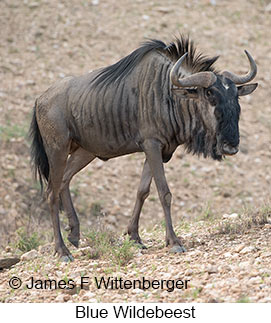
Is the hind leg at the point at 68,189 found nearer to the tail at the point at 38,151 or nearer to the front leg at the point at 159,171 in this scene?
the tail at the point at 38,151

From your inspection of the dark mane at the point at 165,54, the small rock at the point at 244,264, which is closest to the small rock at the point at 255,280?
the small rock at the point at 244,264

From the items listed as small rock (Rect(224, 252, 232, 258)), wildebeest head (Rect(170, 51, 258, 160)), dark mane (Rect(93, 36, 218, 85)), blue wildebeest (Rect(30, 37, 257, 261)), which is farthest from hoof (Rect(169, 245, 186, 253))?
dark mane (Rect(93, 36, 218, 85))

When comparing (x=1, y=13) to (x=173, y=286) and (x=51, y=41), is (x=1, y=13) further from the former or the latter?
(x=173, y=286)

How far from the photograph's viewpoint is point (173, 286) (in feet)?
18.4

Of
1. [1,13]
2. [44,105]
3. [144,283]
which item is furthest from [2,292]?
[1,13]

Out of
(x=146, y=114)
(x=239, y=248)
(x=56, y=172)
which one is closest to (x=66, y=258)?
(x=56, y=172)

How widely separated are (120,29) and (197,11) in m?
2.56

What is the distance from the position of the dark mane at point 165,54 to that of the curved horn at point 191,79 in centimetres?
44

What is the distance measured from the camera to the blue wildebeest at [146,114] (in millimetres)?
6773

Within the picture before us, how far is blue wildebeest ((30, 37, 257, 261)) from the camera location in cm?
677

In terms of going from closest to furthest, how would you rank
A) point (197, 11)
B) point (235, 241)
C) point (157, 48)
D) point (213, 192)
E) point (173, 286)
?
point (173, 286), point (235, 241), point (157, 48), point (213, 192), point (197, 11)

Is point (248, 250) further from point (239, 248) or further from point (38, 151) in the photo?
point (38, 151)

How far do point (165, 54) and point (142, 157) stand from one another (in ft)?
21.2

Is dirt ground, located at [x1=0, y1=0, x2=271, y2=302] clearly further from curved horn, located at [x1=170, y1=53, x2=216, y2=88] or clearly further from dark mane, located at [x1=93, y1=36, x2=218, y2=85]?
curved horn, located at [x1=170, y1=53, x2=216, y2=88]
